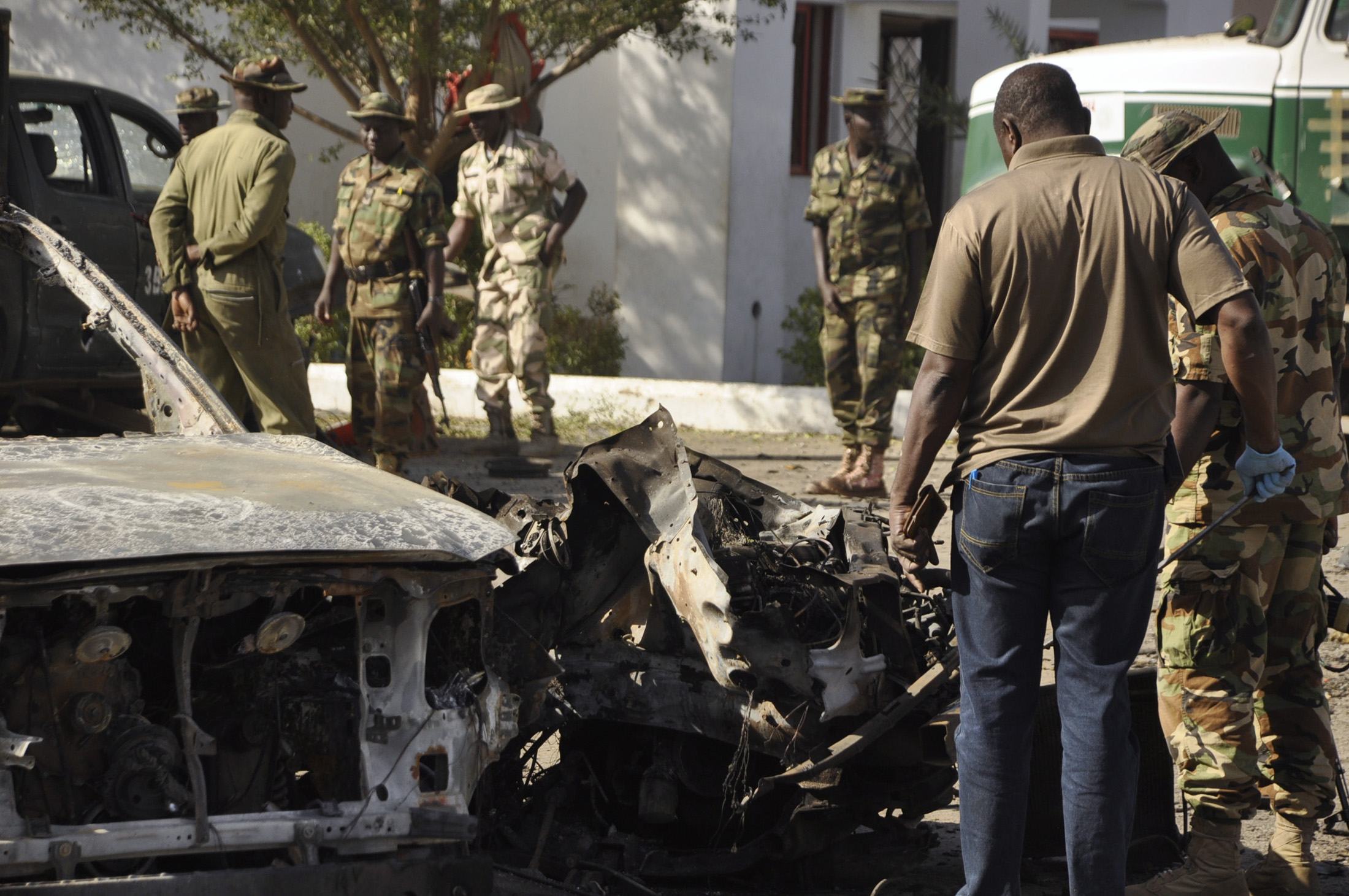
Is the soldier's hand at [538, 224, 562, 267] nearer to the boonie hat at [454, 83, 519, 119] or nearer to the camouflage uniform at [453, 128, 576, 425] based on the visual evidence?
the camouflage uniform at [453, 128, 576, 425]

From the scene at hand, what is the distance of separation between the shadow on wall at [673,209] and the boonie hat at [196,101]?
4308 millimetres

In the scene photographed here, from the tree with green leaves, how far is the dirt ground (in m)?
2.56

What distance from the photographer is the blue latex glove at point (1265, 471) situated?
341 cm

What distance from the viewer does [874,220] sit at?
877 cm

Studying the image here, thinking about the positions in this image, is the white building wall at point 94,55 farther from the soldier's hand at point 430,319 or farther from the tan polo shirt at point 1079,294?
the tan polo shirt at point 1079,294

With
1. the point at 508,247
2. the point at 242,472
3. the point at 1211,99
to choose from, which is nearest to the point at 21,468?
the point at 242,472

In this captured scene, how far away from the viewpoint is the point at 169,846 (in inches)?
110

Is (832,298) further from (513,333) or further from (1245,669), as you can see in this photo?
(1245,669)

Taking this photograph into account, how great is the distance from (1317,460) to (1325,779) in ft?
2.53

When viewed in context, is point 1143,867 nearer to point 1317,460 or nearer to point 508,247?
point 1317,460

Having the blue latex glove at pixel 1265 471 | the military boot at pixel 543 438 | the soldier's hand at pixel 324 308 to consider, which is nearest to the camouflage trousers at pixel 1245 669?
the blue latex glove at pixel 1265 471

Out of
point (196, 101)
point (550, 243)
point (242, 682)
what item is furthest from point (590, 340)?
point (242, 682)

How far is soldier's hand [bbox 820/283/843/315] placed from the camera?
881cm

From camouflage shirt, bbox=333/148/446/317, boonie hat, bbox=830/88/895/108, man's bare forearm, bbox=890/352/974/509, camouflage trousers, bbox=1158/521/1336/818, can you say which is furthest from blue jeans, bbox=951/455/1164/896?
boonie hat, bbox=830/88/895/108
